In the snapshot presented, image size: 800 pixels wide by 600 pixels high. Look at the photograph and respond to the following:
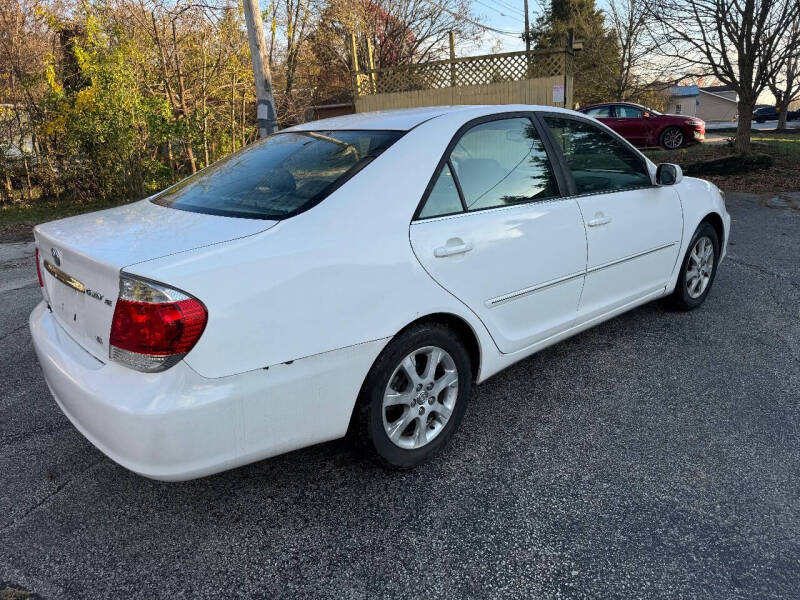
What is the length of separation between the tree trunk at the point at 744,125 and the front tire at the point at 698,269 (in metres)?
9.41

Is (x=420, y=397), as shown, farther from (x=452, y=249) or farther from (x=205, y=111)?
(x=205, y=111)

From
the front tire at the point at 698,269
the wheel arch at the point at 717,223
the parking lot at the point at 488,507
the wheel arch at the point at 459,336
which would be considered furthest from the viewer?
the wheel arch at the point at 717,223

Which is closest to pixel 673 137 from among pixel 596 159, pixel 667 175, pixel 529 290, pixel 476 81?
pixel 476 81

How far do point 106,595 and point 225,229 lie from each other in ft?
4.36

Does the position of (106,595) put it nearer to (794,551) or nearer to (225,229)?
(225,229)

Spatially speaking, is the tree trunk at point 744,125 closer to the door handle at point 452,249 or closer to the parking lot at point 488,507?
the parking lot at point 488,507

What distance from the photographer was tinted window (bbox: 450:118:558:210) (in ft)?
9.46

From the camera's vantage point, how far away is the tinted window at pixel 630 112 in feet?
59.7

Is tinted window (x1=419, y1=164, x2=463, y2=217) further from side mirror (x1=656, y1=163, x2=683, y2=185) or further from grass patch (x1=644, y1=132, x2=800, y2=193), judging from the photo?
grass patch (x1=644, y1=132, x2=800, y2=193)

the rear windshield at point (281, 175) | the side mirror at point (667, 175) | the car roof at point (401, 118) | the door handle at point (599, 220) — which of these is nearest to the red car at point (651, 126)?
the side mirror at point (667, 175)

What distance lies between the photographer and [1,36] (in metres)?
10.7

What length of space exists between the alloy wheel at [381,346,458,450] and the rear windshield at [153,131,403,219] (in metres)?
0.82

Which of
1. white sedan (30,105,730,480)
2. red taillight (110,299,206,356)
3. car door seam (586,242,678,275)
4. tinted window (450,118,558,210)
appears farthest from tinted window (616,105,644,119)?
red taillight (110,299,206,356)

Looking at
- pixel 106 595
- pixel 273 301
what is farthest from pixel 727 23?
pixel 106 595
